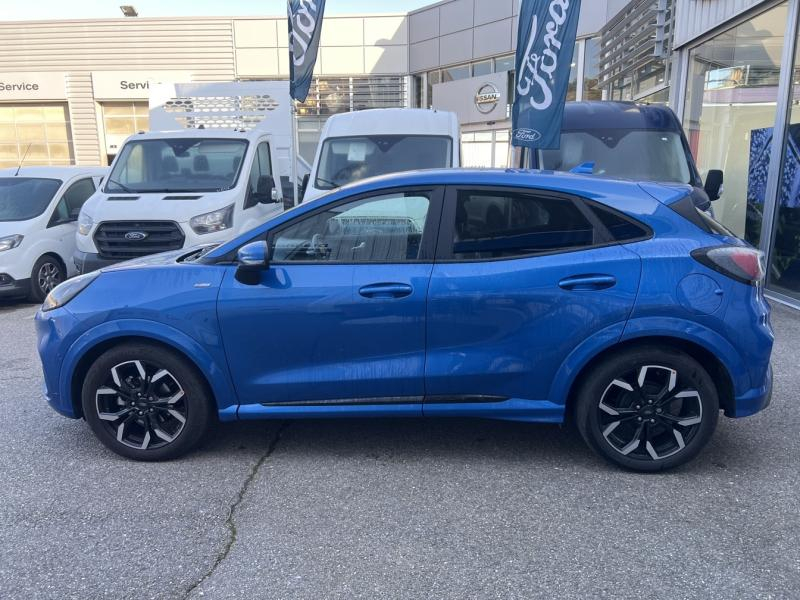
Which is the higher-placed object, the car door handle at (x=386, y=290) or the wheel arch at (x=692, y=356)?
the car door handle at (x=386, y=290)

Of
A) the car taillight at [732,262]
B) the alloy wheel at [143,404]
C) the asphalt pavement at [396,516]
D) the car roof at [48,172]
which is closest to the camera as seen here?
the asphalt pavement at [396,516]

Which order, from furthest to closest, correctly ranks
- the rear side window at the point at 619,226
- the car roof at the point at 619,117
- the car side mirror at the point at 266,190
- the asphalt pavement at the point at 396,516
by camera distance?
the car side mirror at the point at 266,190
the car roof at the point at 619,117
the rear side window at the point at 619,226
the asphalt pavement at the point at 396,516

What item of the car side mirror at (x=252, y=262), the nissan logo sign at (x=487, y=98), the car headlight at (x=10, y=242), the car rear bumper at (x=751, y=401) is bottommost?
the car rear bumper at (x=751, y=401)

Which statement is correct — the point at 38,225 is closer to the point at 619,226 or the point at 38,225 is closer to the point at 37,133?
the point at 619,226

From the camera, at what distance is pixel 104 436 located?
12.5ft

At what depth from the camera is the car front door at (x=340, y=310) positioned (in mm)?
3502

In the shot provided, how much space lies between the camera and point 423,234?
3.61m

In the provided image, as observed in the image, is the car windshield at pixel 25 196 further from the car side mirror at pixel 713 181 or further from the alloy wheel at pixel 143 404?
the car side mirror at pixel 713 181

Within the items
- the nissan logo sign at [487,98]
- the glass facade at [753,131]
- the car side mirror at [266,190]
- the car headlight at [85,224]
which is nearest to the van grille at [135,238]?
the car headlight at [85,224]

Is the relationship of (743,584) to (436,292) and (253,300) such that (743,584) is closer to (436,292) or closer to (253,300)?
(436,292)

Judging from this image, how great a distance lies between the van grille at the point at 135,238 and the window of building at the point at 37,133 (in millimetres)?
20987

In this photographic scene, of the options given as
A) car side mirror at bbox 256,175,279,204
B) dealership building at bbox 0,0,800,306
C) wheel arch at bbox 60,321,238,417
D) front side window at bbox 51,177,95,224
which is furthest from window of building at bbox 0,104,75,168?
wheel arch at bbox 60,321,238,417

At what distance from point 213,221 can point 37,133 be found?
22.8 metres

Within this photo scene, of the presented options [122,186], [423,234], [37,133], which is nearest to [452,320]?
[423,234]
